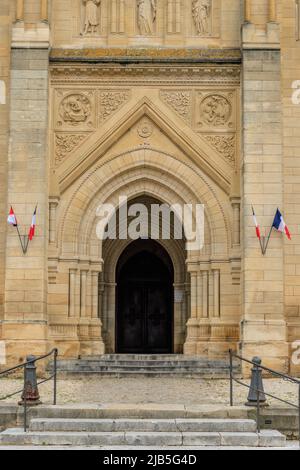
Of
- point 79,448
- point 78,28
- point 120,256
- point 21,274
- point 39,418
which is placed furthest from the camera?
point 120,256

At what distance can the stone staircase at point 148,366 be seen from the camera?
17.8 meters

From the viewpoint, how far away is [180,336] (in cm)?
2311

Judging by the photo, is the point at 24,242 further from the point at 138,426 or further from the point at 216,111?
the point at 138,426

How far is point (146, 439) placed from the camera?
11867 millimetres

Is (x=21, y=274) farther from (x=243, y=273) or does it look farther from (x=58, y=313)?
(x=243, y=273)

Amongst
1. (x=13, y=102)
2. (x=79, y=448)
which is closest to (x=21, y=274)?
(x=13, y=102)

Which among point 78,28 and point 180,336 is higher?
point 78,28

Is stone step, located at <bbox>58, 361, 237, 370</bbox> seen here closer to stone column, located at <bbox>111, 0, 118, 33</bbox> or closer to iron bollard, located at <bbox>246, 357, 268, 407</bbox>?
A: iron bollard, located at <bbox>246, 357, 268, 407</bbox>

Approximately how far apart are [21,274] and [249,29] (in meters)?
8.09

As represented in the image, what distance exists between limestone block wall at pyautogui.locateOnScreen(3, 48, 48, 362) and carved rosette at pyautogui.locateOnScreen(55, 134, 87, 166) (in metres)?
0.70

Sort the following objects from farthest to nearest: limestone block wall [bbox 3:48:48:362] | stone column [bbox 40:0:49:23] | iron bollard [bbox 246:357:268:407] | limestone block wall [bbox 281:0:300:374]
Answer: stone column [bbox 40:0:49:23], limestone block wall [bbox 281:0:300:374], limestone block wall [bbox 3:48:48:362], iron bollard [bbox 246:357:268:407]

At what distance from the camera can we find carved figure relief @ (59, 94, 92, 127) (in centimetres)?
1998

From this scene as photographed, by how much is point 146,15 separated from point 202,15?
144 centimetres

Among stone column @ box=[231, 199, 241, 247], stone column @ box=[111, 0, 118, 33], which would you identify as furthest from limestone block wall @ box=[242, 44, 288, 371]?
stone column @ box=[111, 0, 118, 33]
